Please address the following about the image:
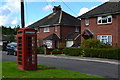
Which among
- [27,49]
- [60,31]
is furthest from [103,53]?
[60,31]

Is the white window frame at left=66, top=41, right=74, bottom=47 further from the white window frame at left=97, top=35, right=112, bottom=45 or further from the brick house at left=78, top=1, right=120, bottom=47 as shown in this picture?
the white window frame at left=97, top=35, right=112, bottom=45

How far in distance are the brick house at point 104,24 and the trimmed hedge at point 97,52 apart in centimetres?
505

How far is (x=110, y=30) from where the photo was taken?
93.7 ft

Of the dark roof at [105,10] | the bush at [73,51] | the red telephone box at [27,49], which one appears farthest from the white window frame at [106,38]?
the red telephone box at [27,49]

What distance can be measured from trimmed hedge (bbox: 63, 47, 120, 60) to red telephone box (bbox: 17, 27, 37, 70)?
38.8 ft

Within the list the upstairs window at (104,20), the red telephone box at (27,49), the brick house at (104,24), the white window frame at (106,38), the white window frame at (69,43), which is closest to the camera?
the red telephone box at (27,49)

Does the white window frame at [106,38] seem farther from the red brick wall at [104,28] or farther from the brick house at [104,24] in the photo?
the red brick wall at [104,28]

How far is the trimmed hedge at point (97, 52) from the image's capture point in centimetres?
2128

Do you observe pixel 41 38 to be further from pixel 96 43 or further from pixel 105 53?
pixel 105 53

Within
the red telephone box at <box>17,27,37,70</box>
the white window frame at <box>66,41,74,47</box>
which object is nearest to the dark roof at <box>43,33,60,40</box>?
the white window frame at <box>66,41,74,47</box>

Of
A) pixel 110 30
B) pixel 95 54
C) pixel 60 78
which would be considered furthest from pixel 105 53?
pixel 60 78

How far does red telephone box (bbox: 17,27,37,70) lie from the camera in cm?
1126

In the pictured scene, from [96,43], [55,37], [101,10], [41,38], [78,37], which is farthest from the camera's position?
[41,38]

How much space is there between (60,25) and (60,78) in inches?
1296
